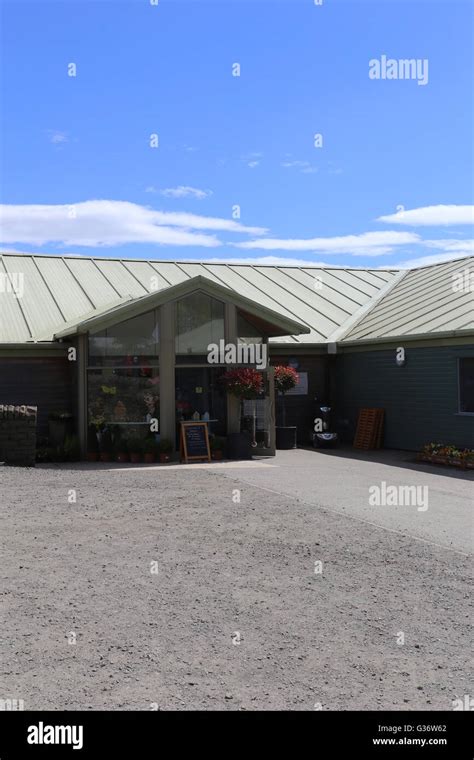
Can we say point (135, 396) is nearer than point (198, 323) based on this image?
Yes

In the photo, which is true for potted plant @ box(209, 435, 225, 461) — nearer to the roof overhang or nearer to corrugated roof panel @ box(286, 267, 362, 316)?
the roof overhang

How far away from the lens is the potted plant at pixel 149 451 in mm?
16234

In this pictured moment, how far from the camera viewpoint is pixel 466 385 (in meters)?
17.0

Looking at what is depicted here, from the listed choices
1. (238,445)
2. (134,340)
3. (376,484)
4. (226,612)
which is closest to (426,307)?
(238,445)

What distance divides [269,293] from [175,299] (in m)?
7.80

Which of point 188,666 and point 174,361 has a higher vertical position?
point 174,361

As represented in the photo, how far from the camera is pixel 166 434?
16594 millimetres

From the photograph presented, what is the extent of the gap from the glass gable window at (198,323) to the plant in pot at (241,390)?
875 mm

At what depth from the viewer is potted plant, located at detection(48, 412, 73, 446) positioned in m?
17.6

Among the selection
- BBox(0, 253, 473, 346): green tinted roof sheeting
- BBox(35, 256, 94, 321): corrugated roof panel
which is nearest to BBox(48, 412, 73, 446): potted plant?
BBox(0, 253, 473, 346): green tinted roof sheeting

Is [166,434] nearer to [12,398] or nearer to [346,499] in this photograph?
[12,398]

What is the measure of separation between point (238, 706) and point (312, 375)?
700 inches

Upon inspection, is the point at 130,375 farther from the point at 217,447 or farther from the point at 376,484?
the point at 376,484
